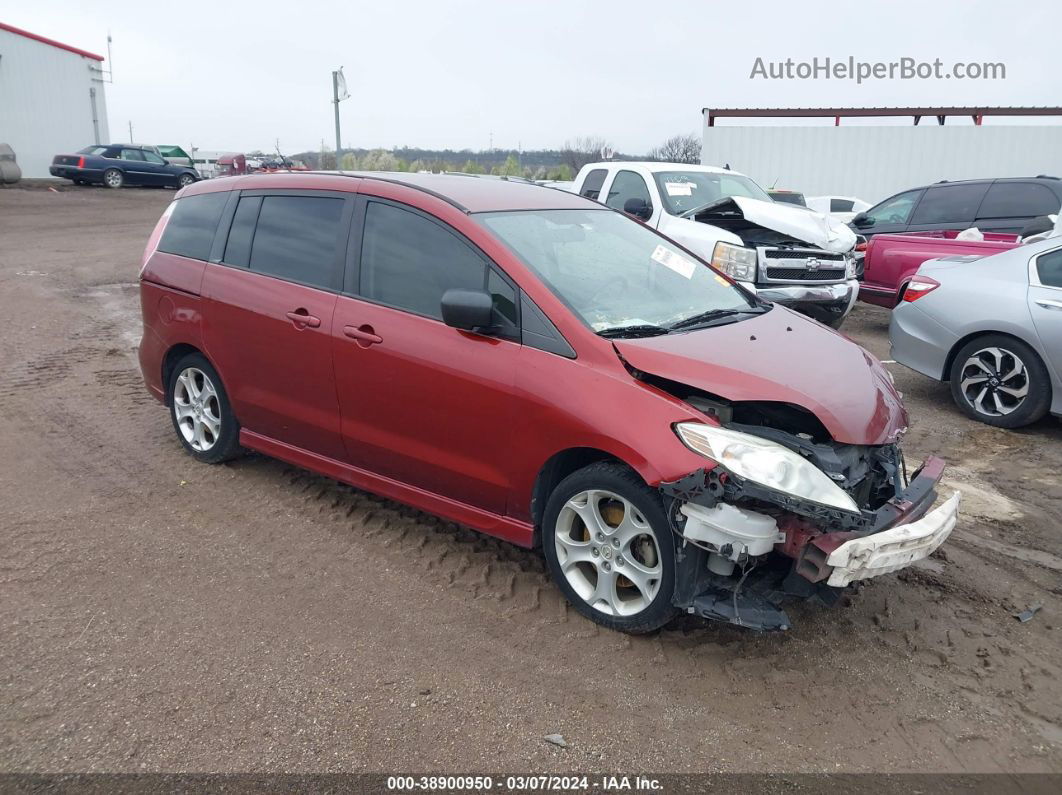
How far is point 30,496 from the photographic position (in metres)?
4.94

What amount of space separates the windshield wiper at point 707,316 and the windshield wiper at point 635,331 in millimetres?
87

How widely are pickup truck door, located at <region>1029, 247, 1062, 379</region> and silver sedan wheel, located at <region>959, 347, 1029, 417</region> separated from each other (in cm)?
26

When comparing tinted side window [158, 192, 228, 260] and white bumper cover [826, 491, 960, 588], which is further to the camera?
tinted side window [158, 192, 228, 260]

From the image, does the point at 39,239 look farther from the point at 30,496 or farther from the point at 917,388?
the point at 917,388

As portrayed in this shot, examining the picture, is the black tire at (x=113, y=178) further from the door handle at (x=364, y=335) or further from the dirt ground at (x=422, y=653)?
the door handle at (x=364, y=335)

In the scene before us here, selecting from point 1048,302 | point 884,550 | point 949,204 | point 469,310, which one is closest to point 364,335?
point 469,310

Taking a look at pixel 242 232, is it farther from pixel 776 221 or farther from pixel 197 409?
pixel 776 221

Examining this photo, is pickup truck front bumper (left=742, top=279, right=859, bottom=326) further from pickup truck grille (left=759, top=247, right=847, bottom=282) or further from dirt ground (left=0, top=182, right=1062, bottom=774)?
dirt ground (left=0, top=182, right=1062, bottom=774)

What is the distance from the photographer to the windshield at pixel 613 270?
388 centimetres

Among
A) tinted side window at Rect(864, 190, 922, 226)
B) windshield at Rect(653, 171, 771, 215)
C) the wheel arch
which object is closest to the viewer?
the wheel arch

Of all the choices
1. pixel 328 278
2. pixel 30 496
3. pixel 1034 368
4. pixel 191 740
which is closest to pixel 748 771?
pixel 191 740

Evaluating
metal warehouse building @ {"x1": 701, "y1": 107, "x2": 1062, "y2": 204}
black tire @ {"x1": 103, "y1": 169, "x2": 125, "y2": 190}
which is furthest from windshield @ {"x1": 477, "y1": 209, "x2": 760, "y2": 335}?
black tire @ {"x1": 103, "y1": 169, "x2": 125, "y2": 190}

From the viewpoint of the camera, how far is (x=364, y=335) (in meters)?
4.22

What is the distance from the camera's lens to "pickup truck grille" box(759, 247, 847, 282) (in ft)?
28.5
